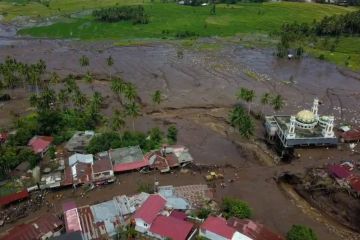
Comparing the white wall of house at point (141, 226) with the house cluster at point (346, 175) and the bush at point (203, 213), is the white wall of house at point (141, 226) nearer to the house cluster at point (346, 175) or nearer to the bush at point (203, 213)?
the bush at point (203, 213)

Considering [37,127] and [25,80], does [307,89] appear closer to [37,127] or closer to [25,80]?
[37,127]

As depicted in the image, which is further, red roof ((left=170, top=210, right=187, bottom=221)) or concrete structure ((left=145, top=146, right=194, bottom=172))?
concrete structure ((left=145, top=146, right=194, bottom=172))

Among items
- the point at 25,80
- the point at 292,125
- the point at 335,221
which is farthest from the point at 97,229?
the point at 25,80

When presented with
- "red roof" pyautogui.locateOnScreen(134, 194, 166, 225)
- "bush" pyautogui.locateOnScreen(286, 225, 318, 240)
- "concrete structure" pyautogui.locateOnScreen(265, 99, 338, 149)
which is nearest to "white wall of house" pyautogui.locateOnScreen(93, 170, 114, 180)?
"red roof" pyautogui.locateOnScreen(134, 194, 166, 225)

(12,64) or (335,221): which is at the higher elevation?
(12,64)

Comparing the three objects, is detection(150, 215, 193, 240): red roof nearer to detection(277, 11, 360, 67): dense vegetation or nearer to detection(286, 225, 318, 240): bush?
detection(286, 225, 318, 240): bush
